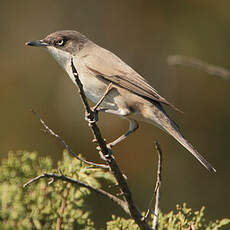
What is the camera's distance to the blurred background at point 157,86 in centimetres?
415

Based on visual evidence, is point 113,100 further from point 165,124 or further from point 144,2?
point 144,2

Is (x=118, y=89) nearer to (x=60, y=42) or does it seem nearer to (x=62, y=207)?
(x=60, y=42)

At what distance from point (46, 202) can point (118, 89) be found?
1562mm

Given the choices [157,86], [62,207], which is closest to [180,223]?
[62,207]

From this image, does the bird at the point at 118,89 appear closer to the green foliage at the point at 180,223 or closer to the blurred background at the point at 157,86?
the blurred background at the point at 157,86

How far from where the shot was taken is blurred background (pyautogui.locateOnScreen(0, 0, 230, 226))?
415cm

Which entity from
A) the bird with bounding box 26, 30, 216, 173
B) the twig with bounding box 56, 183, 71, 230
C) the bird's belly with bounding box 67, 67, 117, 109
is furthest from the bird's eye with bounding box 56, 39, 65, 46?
the twig with bounding box 56, 183, 71, 230

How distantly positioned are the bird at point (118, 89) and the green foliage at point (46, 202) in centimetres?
90

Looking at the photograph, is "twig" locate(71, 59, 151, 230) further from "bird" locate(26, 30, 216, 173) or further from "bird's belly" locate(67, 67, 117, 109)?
"bird's belly" locate(67, 67, 117, 109)

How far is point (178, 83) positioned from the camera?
188 inches

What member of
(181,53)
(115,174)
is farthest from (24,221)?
(181,53)

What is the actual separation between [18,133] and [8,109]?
0.26 m

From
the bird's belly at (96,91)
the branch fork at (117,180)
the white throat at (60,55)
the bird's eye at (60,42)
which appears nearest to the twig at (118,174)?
the branch fork at (117,180)

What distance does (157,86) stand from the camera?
4.82 meters
